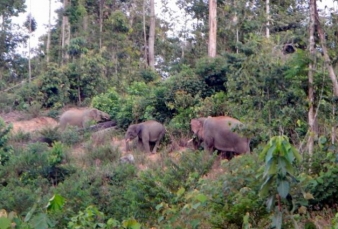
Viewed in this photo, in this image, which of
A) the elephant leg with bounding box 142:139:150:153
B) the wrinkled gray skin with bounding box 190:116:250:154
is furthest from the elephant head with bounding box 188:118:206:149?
the elephant leg with bounding box 142:139:150:153

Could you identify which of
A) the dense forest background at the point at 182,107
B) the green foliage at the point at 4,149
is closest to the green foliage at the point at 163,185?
the dense forest background at the point at 182,107

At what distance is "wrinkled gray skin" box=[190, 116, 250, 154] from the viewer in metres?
18.5

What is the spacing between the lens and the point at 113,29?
116 feet

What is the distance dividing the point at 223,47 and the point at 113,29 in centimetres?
626

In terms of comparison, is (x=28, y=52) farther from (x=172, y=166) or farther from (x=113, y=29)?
(x=172, y=166)

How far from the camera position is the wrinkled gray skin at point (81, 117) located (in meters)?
25.1

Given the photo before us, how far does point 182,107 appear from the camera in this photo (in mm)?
22531

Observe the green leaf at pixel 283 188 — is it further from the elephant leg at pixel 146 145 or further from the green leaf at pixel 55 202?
the elephant leg at pixel 146 145

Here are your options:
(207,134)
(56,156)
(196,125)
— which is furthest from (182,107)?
(56,156)

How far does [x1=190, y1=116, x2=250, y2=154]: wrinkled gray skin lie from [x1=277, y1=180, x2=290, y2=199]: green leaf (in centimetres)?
1197

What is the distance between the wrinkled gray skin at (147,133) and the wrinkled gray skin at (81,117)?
11.5 ft

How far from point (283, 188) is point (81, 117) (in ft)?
63.8

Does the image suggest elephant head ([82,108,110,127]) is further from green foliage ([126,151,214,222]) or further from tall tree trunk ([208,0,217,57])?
green foliage ([126,151,214,222])

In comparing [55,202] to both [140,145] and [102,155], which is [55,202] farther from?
[140,145]
